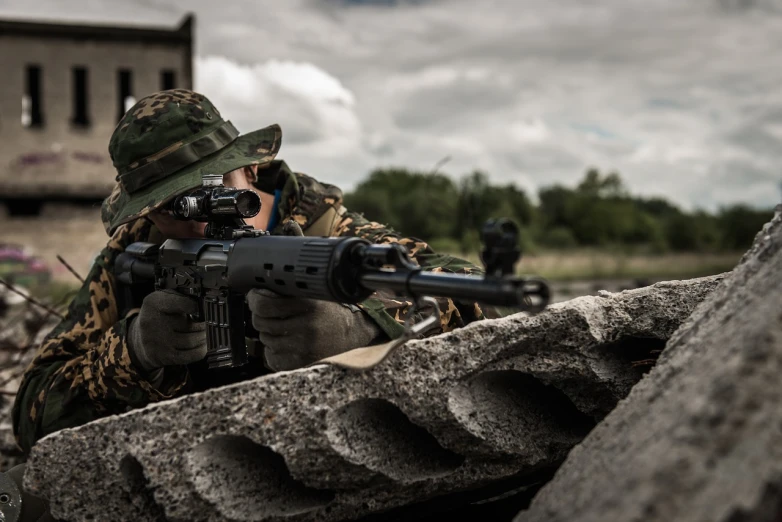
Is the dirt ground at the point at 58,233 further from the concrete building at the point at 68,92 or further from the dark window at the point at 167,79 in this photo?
the dark window at the point at 167,79

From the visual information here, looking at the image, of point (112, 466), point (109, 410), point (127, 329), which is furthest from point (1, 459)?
point (112, 466)

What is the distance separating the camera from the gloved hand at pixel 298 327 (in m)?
2.45

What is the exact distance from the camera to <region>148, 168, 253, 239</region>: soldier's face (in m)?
3.23

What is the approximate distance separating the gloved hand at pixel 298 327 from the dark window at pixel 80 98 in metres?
20.4

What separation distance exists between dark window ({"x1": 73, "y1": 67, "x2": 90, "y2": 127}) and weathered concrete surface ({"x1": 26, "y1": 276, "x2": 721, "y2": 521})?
68.0 ft

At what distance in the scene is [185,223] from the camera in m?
3.25

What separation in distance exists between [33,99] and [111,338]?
20075 mm

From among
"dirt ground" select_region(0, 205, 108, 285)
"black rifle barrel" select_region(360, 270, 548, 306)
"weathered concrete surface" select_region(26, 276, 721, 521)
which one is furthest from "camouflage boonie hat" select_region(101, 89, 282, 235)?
"dirt ground" select_region(0, 205, 108, 285)

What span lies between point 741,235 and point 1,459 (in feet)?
127

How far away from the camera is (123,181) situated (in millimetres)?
3398

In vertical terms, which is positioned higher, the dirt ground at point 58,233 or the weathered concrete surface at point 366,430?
the dirt ground at point 58,233

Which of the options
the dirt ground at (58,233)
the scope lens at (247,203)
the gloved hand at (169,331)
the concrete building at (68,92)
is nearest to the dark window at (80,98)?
the concrete building at (68,92)

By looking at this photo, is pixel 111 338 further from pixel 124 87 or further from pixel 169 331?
pixel 124 87

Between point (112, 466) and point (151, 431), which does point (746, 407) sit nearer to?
point (151, 431)
